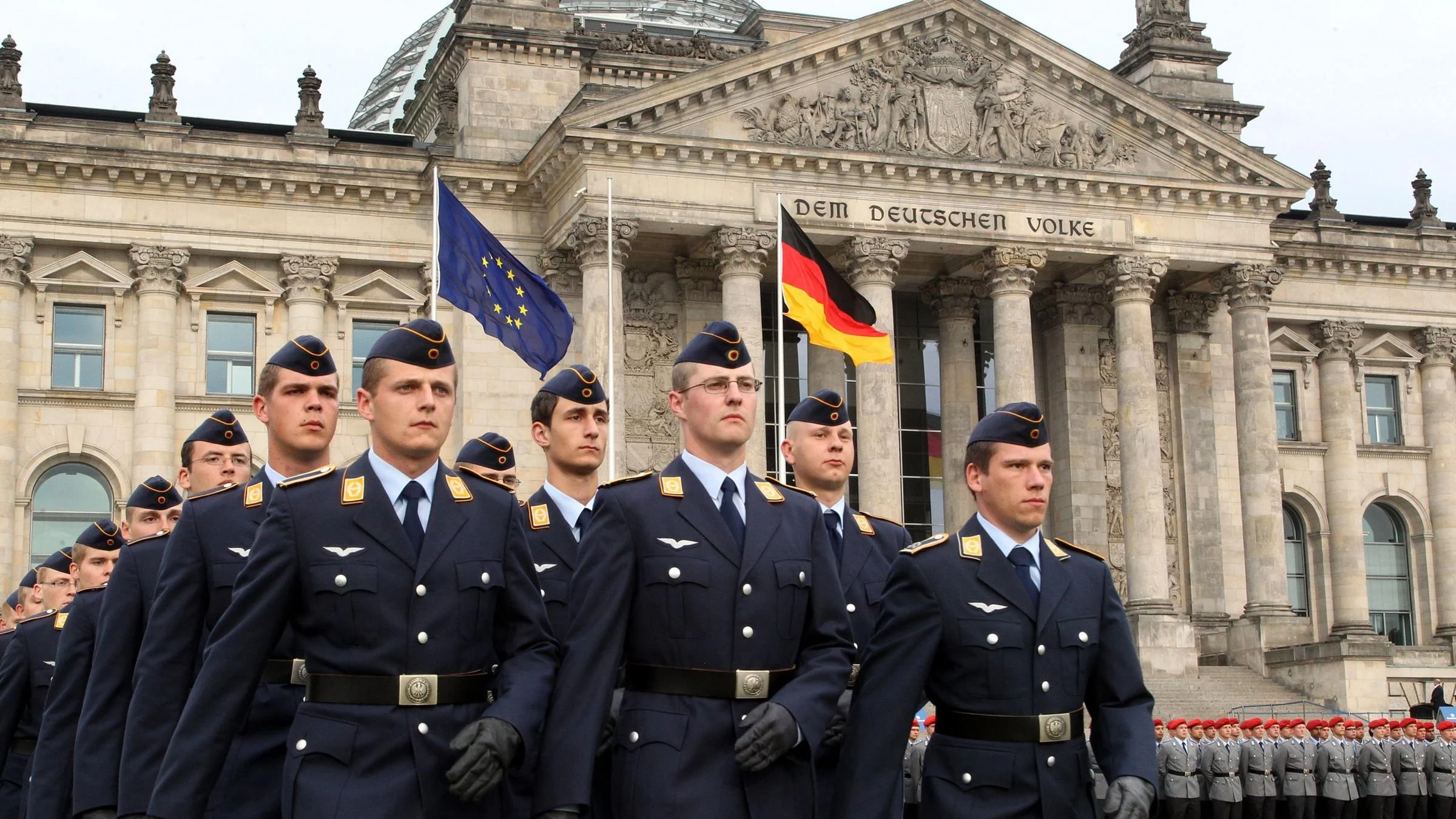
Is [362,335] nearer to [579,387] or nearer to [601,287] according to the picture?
[601,287]

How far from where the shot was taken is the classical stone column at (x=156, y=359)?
34.5 meters

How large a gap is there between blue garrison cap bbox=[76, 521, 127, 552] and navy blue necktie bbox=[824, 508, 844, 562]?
4.62 meters

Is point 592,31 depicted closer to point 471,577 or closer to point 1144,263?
point 1144,263

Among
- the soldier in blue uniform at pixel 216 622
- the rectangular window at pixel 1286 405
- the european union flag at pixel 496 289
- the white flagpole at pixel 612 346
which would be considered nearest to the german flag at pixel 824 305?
the european union flag at pixel 496 289

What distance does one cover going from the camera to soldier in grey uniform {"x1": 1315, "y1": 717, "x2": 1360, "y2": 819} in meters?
23.9

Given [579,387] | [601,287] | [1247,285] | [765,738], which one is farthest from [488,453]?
[1247,285]

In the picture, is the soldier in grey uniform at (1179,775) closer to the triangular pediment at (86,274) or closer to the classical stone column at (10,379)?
the classical stone column at (10,379)

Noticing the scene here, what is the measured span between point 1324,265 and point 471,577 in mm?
40594

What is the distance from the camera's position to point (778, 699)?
22.0ft

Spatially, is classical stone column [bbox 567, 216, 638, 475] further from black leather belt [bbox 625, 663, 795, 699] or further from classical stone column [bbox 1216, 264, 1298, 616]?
black leather belt [bbox 625, 663, 795, 699]

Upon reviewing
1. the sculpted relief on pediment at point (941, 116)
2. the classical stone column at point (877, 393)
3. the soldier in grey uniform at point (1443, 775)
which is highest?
the sculpted relief on pediment at point (941, 116)

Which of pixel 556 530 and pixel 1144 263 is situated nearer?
pixel 556 530

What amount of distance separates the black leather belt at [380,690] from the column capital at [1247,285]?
34881mm

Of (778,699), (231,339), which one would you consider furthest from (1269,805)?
(231,339)
